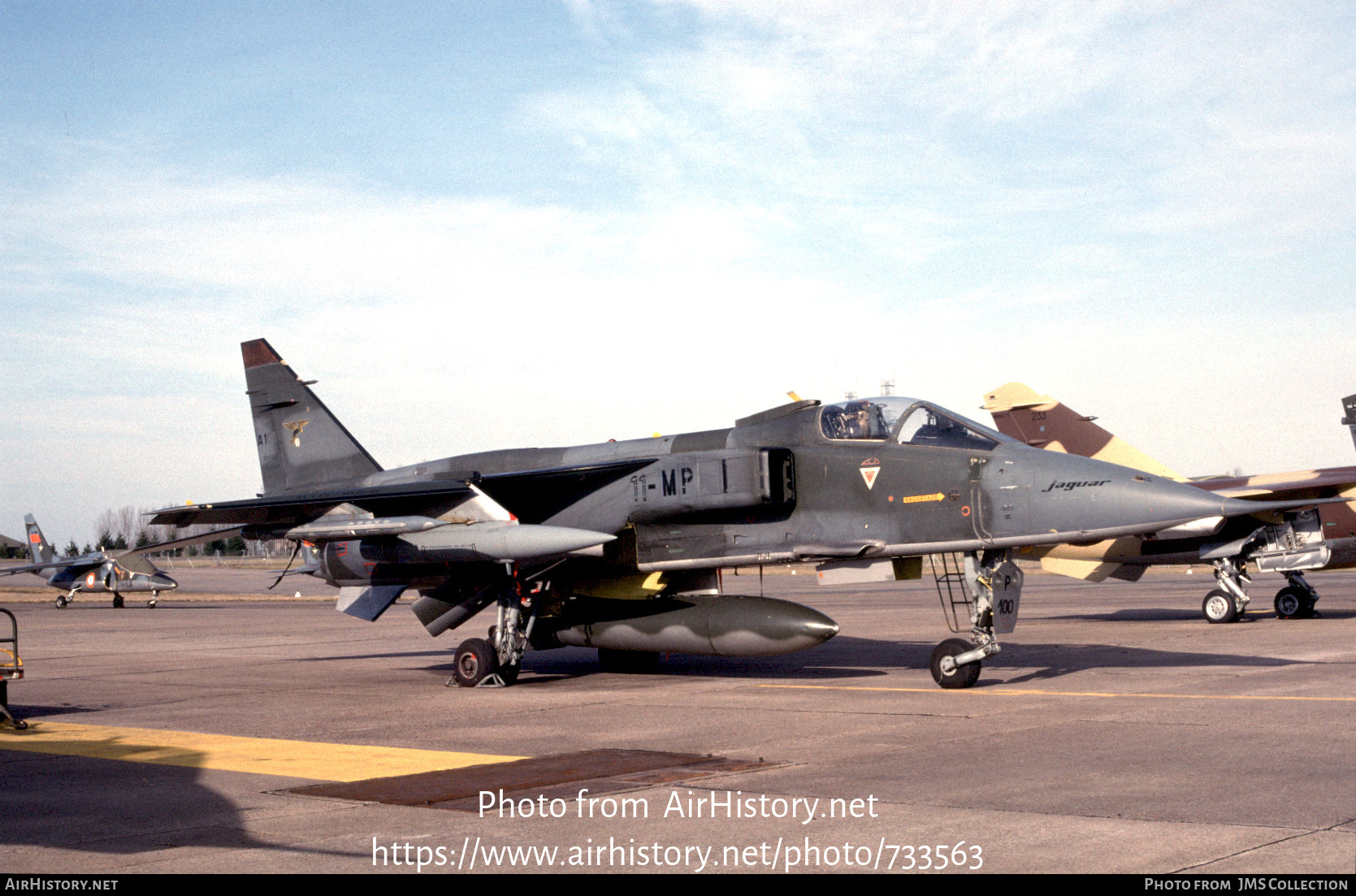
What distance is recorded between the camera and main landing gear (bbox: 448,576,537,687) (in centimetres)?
1477

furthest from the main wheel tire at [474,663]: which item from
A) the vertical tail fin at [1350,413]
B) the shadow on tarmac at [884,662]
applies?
the vertical tail fin at [1350,413]

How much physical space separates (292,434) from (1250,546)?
57.2 ft

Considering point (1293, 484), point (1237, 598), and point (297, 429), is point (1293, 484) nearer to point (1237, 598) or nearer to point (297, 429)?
point (1237, 598)

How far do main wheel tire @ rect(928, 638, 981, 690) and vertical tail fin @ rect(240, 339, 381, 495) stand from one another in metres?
9.50

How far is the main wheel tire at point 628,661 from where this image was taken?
53.4 ft

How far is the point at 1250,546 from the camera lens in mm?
21953

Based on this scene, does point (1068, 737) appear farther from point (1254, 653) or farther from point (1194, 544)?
point (1194, 544)

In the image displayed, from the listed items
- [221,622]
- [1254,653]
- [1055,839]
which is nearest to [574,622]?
[1254,653]

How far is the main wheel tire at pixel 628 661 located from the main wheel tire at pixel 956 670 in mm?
4716

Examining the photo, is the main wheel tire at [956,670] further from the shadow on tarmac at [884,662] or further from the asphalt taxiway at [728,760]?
the shadow on tarmac at [884,662]

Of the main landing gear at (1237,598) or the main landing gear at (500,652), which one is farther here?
the main landing gear at (1237,598)

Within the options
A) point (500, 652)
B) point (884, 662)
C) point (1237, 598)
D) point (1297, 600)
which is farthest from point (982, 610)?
point (1297, 600)
